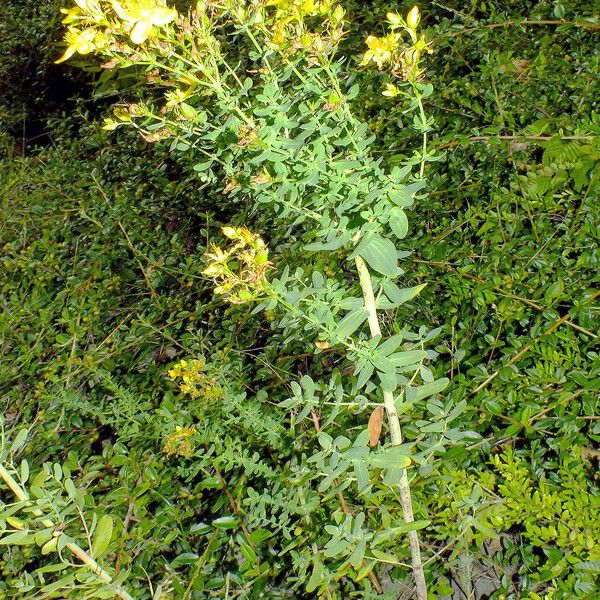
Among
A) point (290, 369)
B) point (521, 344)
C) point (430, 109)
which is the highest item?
point (430, 109)

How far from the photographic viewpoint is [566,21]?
7.16 ft

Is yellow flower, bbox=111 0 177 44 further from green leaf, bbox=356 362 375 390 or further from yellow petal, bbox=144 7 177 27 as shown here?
green leaf, bbox=356 362 375 390

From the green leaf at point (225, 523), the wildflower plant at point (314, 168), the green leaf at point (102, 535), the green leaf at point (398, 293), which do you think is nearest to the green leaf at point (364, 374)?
the wildflower plant at point (314, 168)

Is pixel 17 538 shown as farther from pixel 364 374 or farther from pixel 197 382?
pixel 197 382

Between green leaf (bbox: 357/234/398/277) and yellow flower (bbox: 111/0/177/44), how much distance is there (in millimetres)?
417

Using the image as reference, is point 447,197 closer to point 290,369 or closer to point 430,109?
point 430,109

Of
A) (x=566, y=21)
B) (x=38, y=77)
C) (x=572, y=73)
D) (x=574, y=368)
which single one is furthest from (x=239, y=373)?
(x=38, y=77)

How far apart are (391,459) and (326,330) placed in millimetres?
233

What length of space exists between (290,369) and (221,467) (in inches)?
16.4

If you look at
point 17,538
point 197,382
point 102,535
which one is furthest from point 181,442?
point 17,538

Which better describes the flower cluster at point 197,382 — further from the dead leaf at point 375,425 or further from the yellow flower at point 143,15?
the yellow flower at point 143,15

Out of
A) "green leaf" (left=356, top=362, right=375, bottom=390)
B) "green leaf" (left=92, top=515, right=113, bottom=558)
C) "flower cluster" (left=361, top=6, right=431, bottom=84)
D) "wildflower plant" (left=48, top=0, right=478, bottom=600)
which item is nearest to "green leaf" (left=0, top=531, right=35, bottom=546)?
"green leaf" (left=92, top=515, right=113, bottom=558)

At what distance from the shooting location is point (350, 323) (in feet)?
3.06

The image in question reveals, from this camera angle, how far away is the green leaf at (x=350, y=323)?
36.6 inches
